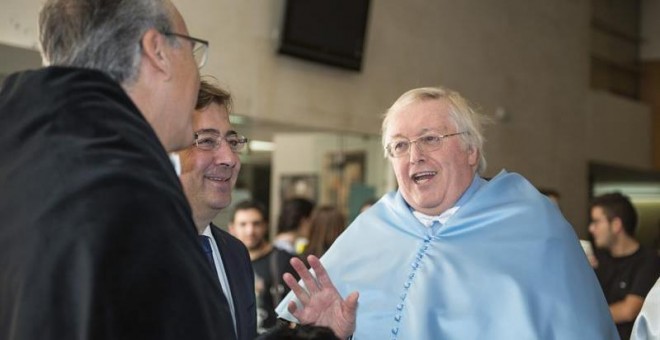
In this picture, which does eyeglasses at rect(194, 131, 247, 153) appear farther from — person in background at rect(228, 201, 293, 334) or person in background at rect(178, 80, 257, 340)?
person in background at rect(228, 201, 293, 334)

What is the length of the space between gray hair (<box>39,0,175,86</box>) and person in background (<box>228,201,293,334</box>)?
3.62 meters

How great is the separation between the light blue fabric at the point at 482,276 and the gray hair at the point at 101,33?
60.8 inches

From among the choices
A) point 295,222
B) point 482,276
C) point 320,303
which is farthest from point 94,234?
point 295,222

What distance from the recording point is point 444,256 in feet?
9.57

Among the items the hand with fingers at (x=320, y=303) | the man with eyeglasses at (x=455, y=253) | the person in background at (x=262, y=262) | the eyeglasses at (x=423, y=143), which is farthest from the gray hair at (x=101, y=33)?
the person in background at (x=262, y=262)

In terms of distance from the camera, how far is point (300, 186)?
9781 mm

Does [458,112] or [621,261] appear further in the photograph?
[621,261]

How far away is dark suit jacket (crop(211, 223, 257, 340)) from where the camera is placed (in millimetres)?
2582

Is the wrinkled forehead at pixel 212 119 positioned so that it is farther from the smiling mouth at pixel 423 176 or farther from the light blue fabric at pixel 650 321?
the light blue fabric at pixel 650 321

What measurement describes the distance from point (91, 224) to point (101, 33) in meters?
0.36

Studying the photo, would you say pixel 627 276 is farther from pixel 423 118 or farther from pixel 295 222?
pixel 423 118

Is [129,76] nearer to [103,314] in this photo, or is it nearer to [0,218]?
[0,218]

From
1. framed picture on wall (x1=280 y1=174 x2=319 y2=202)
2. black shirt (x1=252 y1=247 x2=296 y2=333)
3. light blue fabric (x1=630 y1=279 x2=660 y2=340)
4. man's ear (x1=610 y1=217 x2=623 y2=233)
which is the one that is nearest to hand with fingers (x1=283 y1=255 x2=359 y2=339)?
light blue fabric (x1=630 y1=279 x2=660 y2=340)

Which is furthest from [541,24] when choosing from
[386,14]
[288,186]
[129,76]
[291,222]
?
[129,76]
